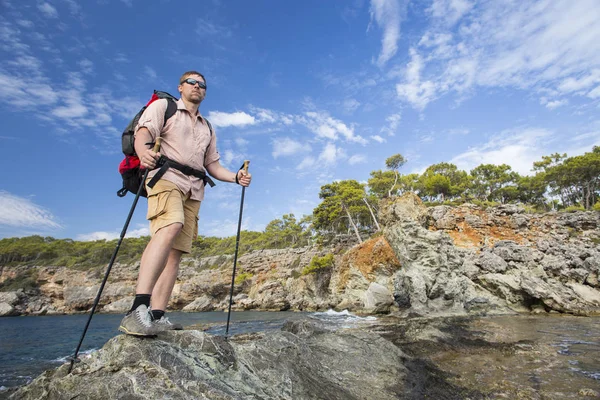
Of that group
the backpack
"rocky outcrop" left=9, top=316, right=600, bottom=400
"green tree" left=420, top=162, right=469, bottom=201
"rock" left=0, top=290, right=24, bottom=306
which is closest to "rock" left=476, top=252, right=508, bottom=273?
"rocky outcrop" left=9, top=316, right=600, bottom=400

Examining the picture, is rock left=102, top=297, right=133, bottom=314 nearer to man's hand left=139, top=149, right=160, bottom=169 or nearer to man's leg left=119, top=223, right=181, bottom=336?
man's leg left=119, top=223, right=181, bottom=336

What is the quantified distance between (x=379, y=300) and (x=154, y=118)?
63.1 ft

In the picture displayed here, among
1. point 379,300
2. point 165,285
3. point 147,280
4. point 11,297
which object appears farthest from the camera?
point 11,297

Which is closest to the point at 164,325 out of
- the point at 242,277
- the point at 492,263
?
the point at 492,263

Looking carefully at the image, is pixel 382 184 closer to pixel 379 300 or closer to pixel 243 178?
pixel 379 300

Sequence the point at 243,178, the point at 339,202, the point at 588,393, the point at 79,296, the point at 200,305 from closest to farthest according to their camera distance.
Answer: the point at 588,393 < the point at 243,178 < the point at 339,202 < the point at 200,305 < the point at 79,296

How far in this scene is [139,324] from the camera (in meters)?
2.10

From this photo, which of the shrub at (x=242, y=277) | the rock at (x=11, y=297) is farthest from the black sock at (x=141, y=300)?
the rock at (x=11, y=297)

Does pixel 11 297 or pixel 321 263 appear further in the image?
pixel 11 297

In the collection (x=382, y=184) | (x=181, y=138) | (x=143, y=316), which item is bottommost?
(x=143, y=316)

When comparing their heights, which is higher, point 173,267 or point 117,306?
point 173,267

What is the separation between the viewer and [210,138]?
10.3 ft

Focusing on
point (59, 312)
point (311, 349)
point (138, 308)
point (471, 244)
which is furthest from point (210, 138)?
point (59, 312)

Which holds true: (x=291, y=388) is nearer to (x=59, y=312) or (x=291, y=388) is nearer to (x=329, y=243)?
(x=329, y=243)
